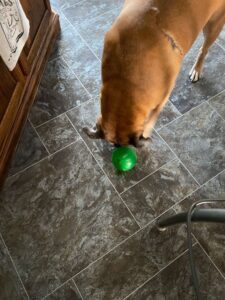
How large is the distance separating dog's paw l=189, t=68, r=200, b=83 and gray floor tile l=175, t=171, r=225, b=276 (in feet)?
2.08

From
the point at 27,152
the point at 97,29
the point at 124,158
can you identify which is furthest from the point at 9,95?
the point at 97,29

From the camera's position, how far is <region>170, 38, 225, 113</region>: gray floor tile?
6.39 ft

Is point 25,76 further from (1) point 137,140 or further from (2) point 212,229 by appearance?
(2) point 212,229

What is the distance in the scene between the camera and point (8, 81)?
163cm

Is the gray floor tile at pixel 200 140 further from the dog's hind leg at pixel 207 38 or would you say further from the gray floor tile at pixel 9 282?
the gray floor tile at pixel 9 282

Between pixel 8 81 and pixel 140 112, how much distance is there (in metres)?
0.78

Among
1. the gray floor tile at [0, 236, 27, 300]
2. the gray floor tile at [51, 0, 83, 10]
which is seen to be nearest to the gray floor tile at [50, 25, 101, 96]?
the gray floor tile at [51, 0, 83, 10]

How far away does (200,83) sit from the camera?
6.57ft

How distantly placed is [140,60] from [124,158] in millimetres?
521

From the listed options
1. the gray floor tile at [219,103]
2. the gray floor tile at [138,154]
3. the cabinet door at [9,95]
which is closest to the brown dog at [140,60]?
the gray floor tile at [138,154]

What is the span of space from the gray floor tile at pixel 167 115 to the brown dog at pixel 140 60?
497mm

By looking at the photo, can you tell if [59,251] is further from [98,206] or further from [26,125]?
[26,125]

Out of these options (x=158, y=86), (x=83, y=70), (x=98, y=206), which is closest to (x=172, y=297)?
(x=98, y=206)

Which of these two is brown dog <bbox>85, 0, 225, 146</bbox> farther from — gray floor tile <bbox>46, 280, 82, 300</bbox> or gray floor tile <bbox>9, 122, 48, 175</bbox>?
gray floor tile <bbox>46, 280, 82, 300</bbox>
